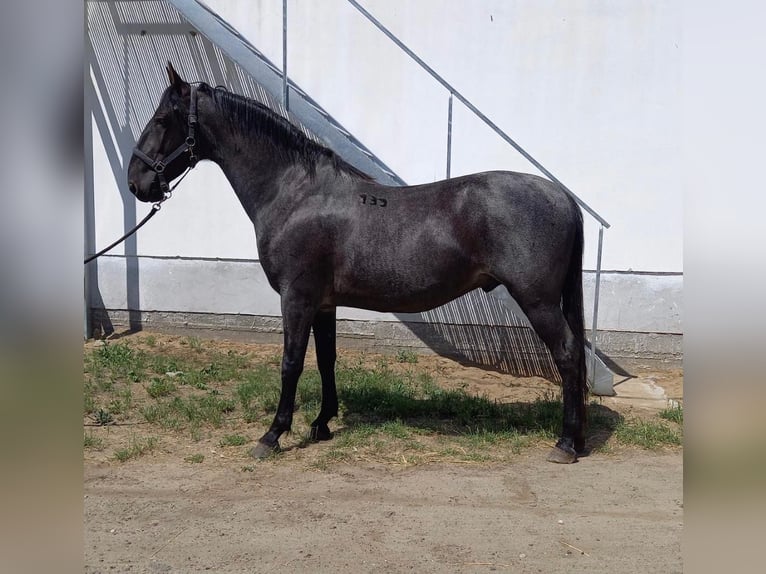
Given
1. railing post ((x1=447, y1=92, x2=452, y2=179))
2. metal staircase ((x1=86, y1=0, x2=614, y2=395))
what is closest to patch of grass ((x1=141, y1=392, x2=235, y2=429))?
metal staircase ((x1=86, y1=0, x2=614, y2=395))

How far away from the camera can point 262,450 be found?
163 inches

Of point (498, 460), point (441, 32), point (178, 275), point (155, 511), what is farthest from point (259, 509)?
point (441, 32)

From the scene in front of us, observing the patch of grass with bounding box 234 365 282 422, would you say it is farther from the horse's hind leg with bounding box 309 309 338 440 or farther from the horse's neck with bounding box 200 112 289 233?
the horse's neck with bounding box 200 112 289 233

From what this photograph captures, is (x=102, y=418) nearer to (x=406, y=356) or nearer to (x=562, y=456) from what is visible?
(x=406, y=356)

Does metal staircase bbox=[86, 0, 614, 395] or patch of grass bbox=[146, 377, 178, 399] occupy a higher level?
metal staircase bbox=[86, 0, 614, 395]

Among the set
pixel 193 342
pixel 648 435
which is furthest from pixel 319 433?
pixel 193 342

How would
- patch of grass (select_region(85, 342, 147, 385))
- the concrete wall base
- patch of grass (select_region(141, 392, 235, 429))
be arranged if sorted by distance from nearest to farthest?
patch of grass (select_region(141, 392, 235, 429))
patch of grass (select_region(85, 342, 147, 385))
the concrete wall base

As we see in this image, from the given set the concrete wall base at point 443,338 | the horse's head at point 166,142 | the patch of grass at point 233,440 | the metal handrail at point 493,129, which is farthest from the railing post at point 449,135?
the patch of grass at point 233,440

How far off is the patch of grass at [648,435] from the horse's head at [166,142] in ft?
11.6

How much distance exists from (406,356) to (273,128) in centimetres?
318

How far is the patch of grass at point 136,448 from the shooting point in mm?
4086

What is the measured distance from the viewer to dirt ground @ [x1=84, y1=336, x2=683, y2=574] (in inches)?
115
